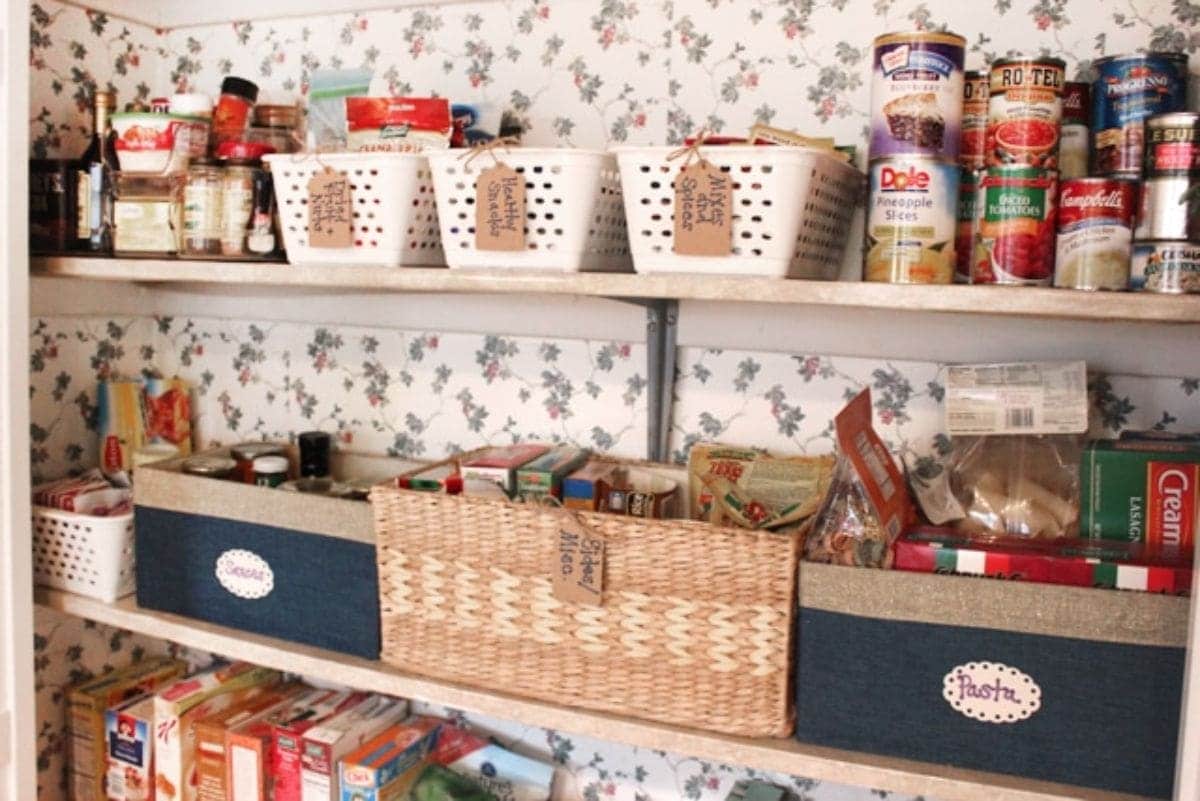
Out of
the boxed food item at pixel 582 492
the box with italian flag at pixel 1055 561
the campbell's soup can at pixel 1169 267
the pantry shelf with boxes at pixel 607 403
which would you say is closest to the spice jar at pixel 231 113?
the pantry shelf with boxes at pixel 607 403

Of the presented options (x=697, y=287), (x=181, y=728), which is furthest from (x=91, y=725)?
(x=697, y=287)

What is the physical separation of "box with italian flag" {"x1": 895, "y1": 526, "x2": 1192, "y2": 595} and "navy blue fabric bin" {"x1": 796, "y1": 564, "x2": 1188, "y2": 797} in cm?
2

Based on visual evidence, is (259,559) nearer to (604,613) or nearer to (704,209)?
(604,613)

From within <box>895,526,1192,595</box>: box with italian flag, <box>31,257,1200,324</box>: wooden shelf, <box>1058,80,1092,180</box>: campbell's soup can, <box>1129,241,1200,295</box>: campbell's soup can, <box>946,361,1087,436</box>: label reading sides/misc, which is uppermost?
<box>1058,80,1092,180</box>: campbell's soup can

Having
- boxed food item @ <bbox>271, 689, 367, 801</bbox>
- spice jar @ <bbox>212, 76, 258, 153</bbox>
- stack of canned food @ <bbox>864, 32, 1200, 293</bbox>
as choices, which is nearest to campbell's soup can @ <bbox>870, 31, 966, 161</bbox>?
stack of canned food @ <bbox>864, 32, 1200, 293</bbox>

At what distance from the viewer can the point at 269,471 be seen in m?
1.70

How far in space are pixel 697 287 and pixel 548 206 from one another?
0.69 ft

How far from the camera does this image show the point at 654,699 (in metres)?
1.35

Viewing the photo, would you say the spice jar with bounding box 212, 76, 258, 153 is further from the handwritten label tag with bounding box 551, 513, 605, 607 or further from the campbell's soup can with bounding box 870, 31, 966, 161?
the campbell's soup can with bounding box 870, 31, 966, 161

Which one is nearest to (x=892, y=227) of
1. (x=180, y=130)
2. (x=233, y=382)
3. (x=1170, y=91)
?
(x=1170, y=91)

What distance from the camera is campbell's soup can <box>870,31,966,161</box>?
119 centimetres

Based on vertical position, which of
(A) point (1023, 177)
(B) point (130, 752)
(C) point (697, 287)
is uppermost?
(A) point (1023, 177)

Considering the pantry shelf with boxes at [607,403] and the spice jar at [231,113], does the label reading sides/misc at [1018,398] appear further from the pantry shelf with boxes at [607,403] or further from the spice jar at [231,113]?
the spice jar at [231,113]

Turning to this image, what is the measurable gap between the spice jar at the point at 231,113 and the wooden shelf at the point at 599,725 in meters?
0.69
